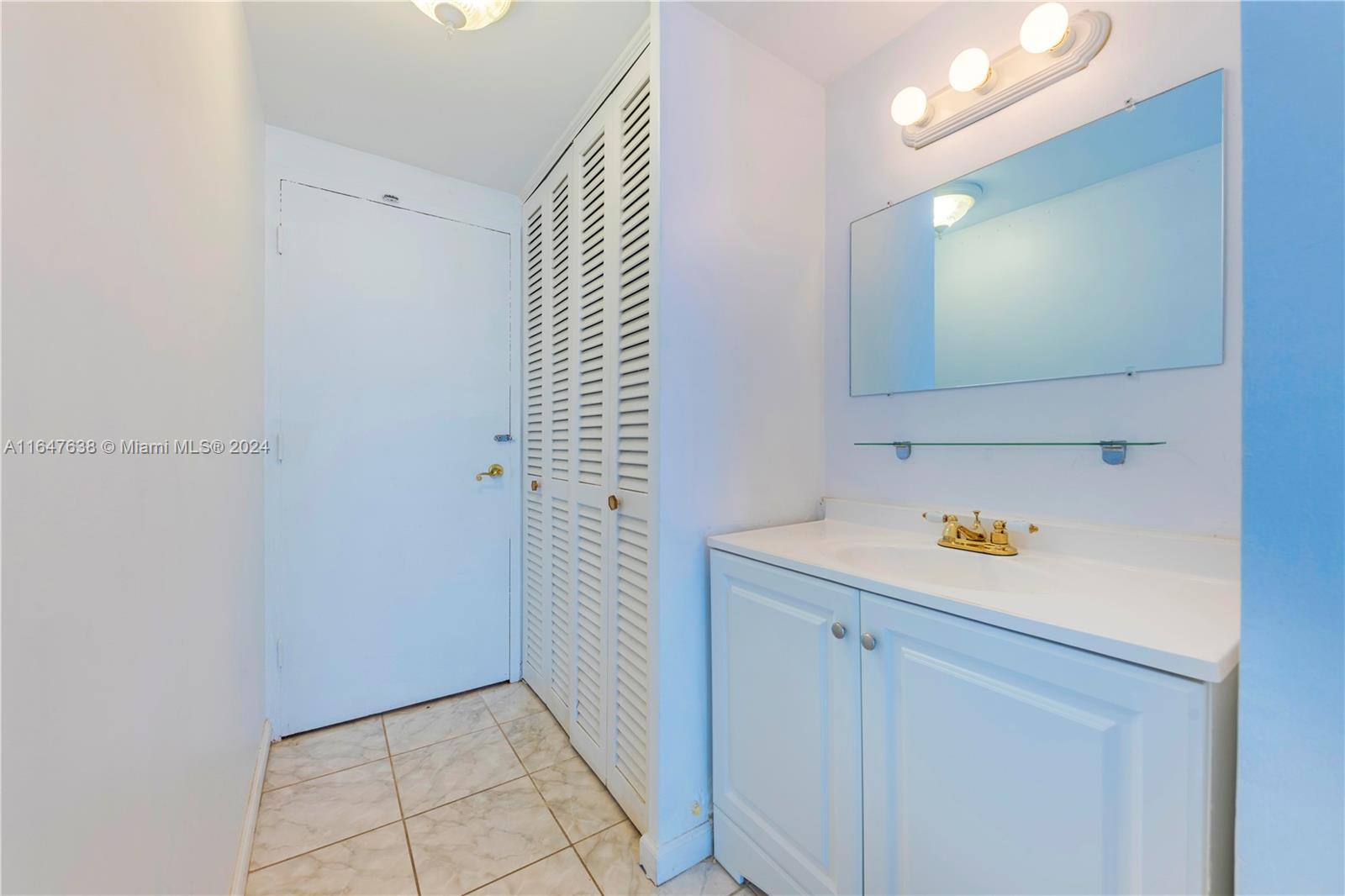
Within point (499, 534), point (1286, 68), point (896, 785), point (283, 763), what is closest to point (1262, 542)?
point (1286, 68)

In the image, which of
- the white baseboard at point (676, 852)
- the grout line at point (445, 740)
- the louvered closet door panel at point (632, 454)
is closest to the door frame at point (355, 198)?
the grout line at point (445, 740)

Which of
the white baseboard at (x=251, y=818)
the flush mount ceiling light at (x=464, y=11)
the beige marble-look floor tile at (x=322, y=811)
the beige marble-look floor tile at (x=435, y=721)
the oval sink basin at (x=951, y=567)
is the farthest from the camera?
the beige marble-look floor tile at (x=435, y=721)

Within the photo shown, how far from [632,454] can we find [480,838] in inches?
46.1

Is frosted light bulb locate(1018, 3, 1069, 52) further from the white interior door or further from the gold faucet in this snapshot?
the white interior door

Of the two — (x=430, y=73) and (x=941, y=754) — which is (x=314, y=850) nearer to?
(x=941, y=754)

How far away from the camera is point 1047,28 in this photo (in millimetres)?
1112

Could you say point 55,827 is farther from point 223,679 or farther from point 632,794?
point 632,794

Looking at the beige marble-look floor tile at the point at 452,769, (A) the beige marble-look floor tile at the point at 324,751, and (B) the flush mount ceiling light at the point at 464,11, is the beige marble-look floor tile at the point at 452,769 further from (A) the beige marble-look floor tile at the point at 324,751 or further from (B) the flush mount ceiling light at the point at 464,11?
(B) the flush mount ceiling light at the point at 464,11

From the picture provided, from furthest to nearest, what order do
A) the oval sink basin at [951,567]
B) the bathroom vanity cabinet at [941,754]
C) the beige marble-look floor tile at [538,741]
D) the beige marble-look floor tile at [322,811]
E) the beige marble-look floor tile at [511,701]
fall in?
1. the beige marble-look floor tile at [511,701]
2. the beige marble-look floor tile at [538,741]
3. the beige marble-look floor tile at [322,811]
4. the oval sink basin at [951,567]
5. the bathroom vanity cabinet at [941,754]

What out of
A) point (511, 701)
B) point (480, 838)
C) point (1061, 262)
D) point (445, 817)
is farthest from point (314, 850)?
point (1061, 262)

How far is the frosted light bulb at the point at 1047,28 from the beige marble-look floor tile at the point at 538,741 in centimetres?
243

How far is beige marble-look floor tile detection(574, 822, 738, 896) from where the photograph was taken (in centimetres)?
124

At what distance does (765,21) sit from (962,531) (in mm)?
1468

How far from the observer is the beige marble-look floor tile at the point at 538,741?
5.82 ft
